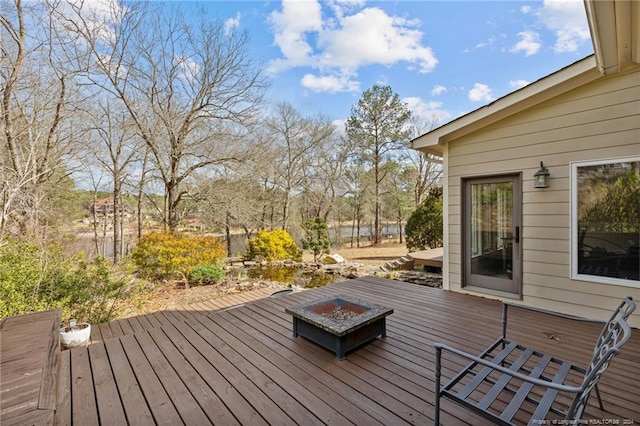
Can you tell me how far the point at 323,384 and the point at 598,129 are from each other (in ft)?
14.0

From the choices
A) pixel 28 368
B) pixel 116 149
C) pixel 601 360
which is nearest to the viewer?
pixel 601 360

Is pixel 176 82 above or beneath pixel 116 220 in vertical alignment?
above

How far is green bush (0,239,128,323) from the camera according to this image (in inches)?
147

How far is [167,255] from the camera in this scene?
7.16 meters

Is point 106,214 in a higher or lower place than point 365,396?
higher

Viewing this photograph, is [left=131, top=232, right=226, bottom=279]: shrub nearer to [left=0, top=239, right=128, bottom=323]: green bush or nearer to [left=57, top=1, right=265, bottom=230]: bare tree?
[left=0, top=239, right=128, bottom=323]: green bush

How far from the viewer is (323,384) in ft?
7.57

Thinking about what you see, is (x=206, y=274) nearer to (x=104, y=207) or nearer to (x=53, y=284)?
(x=53, y=284)

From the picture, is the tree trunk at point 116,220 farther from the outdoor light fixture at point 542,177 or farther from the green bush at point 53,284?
the outdoor light fixture at point 542,177

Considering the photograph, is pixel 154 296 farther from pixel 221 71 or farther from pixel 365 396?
pixel 221 71

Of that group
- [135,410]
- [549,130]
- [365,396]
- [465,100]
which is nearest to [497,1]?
[549,130]

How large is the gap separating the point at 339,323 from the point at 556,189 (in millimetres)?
3355

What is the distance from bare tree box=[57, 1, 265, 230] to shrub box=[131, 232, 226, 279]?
2.77m

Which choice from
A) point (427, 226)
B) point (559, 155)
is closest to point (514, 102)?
point (559, 155)
